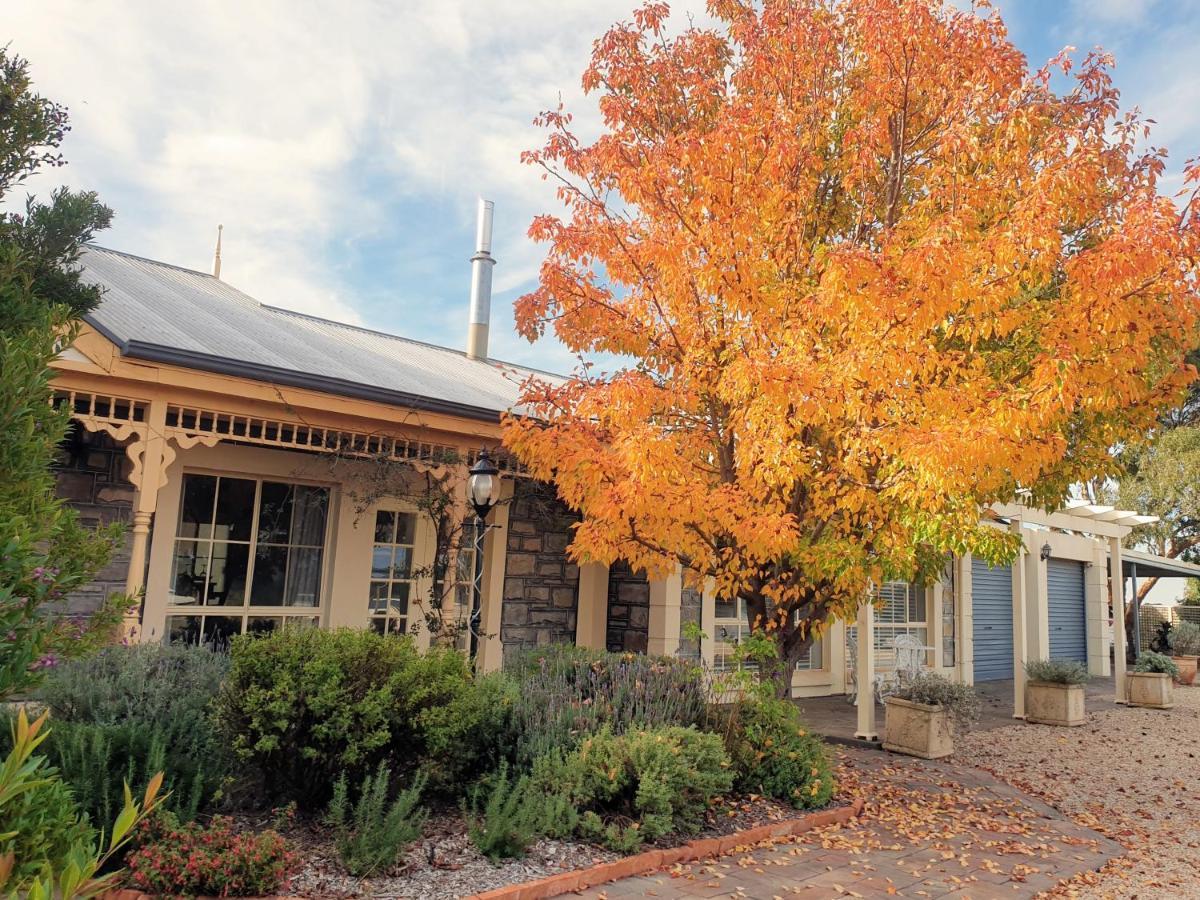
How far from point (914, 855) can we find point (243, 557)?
6318 mm

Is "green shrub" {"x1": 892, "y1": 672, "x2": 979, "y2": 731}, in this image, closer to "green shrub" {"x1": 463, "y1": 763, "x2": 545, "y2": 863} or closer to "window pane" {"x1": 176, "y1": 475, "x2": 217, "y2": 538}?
"green shrub" {"x1": 463, "y1": 763, "x2": 545, "y2": 863}

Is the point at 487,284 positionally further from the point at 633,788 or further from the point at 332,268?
the point at 633,788

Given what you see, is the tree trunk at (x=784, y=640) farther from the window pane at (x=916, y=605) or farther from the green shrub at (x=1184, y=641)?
the green shrub at (x=1184, y=641)

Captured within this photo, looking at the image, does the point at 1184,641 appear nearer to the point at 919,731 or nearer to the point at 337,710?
the point at 919,731

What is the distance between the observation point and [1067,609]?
58.1ft

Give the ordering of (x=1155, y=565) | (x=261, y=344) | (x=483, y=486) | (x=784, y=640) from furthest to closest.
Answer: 1. (x=1155, y=565)
2. (x=261, y=344)
3. (x=483, y=486)
4. (x=784, y=640)

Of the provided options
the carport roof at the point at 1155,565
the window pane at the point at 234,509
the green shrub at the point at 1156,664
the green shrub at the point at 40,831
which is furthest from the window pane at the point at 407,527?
the carport roof at the point at 1155,565

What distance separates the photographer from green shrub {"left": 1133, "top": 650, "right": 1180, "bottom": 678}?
13312mm

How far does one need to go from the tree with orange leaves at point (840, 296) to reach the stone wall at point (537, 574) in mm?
2691

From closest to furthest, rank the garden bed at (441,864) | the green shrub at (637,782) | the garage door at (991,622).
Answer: the garden bed at (441,864) → the green shrub at (637,782) → the garage door at (991,622)

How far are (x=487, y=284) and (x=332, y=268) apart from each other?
2442 millimetres

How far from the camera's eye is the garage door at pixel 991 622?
50.6 feet

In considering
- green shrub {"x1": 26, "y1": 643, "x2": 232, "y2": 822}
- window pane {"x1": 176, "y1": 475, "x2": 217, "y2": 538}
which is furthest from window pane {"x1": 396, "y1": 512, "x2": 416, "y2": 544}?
green shrub {"x1": 26, "y1": 643, "x2": 232, "y2": 822}

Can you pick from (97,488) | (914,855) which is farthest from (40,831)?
(97,488)
